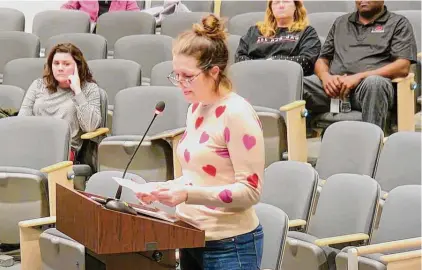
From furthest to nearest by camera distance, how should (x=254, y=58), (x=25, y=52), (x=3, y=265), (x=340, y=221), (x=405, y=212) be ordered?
1. (x=25, y=52)
2. (x=254, y=58)
3. (x=3, y=265)
4. (x=340, y=221)
5. (x=405, y=212)

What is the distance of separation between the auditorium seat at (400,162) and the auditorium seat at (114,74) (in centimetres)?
97

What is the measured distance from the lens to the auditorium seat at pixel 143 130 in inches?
91.6

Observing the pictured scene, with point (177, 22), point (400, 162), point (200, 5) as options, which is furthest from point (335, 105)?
point (200, 5)

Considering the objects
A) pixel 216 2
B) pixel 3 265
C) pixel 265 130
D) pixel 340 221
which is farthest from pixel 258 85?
pixel 216 2

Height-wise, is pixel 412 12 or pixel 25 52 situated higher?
pixel 412 12

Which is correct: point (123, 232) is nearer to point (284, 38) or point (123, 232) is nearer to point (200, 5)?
point (284, 38)

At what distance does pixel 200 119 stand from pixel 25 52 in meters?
2.06

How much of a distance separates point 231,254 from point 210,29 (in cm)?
32

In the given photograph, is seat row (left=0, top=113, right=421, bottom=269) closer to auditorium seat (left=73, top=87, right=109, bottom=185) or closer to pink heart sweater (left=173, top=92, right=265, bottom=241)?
auditorium seat (left=73, top=87, right=109, bottom=185)

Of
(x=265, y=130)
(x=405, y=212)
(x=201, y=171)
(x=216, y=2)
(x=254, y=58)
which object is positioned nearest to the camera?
(x=201, y=171)

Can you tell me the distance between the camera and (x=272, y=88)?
2.50 meters

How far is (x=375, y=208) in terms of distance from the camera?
1805mm

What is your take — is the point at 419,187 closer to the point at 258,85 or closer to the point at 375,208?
the point at 375,208

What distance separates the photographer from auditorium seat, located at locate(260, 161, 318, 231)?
6.19 feet
